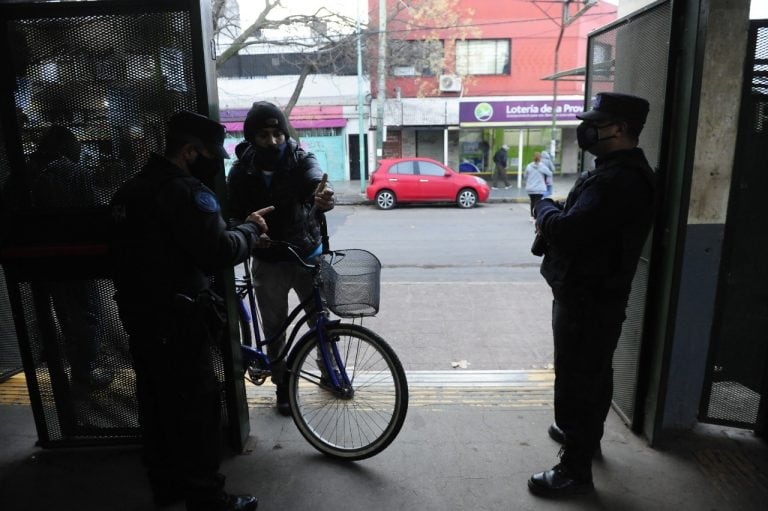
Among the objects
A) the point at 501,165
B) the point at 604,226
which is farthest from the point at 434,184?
the point at 604,226

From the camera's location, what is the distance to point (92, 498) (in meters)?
2.80

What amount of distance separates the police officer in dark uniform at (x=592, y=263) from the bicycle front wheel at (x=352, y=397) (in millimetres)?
851

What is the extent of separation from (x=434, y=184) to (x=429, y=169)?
0.50 meters

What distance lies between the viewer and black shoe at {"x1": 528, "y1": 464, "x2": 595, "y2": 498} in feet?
8.87

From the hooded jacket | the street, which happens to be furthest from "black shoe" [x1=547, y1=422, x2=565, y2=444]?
the hooded jacket

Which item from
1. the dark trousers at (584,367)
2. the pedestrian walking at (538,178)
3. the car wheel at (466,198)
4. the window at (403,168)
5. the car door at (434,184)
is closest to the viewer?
the dark trousers at (584,367)

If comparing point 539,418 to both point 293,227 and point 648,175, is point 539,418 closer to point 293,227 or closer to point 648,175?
point 648,175

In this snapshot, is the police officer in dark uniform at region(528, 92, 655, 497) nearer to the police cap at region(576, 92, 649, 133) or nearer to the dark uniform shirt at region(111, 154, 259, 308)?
the police cap at region(576, 92, 649, 133)

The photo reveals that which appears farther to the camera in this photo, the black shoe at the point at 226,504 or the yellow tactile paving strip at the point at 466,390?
the yellow tactile paving strip at the point at 466,390

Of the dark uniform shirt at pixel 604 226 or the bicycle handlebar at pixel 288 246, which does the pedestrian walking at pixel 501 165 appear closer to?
the bicycle handlebar at pixel 288 246

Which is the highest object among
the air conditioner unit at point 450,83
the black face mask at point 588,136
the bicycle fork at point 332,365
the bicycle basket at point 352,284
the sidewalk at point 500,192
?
the air conditioner unit at point 450,83

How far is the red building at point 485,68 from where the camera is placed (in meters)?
21.5

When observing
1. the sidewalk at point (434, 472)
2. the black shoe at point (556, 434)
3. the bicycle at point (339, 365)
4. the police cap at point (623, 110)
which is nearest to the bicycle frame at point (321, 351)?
the bicycle at point (339, 365)

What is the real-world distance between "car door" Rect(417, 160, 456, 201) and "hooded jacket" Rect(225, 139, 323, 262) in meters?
12.6
